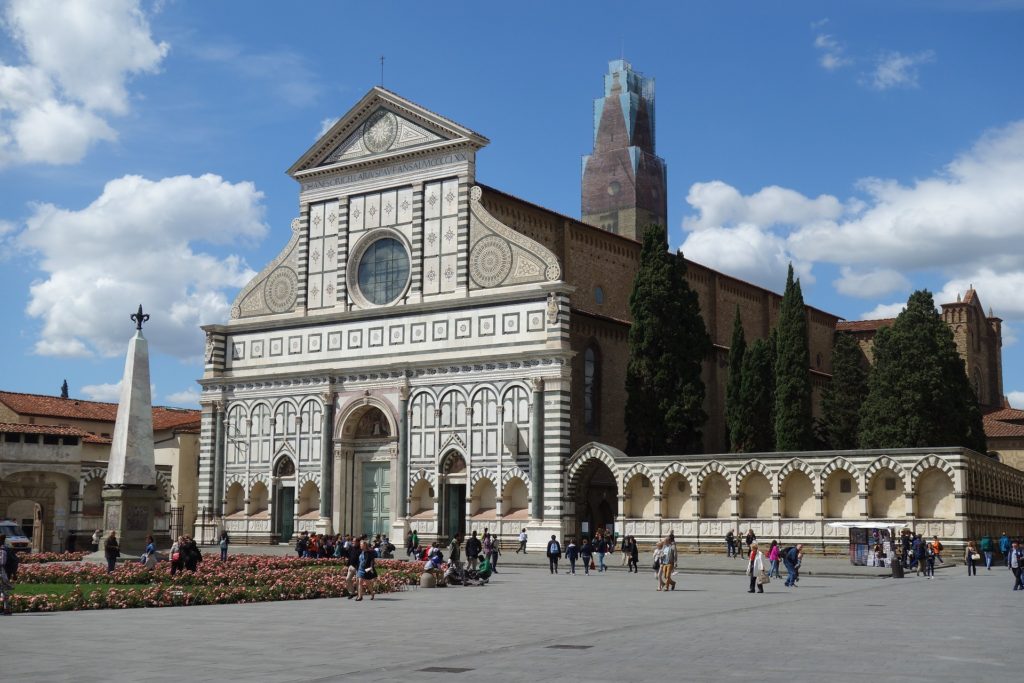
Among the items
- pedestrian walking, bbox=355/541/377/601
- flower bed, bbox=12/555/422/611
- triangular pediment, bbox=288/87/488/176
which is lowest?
flower bed, bbox=12/555/422/611

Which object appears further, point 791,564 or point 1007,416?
point 1007,416

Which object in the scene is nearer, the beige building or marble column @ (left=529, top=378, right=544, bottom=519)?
marble column @ (left=529, top=378, right=544, bottom=519)

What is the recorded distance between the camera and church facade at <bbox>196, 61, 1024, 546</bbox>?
4341 centimetres

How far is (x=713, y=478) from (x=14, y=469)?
29215 mm

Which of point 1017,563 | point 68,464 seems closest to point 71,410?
point 68,464

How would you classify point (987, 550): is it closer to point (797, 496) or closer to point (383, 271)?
point (797, 496)

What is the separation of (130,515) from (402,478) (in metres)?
16.6

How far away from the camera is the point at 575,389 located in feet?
153

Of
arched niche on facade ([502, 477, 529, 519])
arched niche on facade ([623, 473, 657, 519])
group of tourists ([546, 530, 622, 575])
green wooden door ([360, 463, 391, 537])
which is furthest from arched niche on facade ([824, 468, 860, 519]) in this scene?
green wooden door ([360, 463, 391, 537])

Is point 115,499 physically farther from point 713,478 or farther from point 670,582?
point 713,478

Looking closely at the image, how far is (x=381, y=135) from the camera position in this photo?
5044 cm

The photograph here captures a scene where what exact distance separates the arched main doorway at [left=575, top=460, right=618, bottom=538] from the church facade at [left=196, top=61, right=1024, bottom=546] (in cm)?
10

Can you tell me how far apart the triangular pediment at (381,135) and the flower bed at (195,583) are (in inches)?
816

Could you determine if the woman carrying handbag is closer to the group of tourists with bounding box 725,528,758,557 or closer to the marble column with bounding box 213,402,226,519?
the group of tourists with bounding box 725,528,758,557
